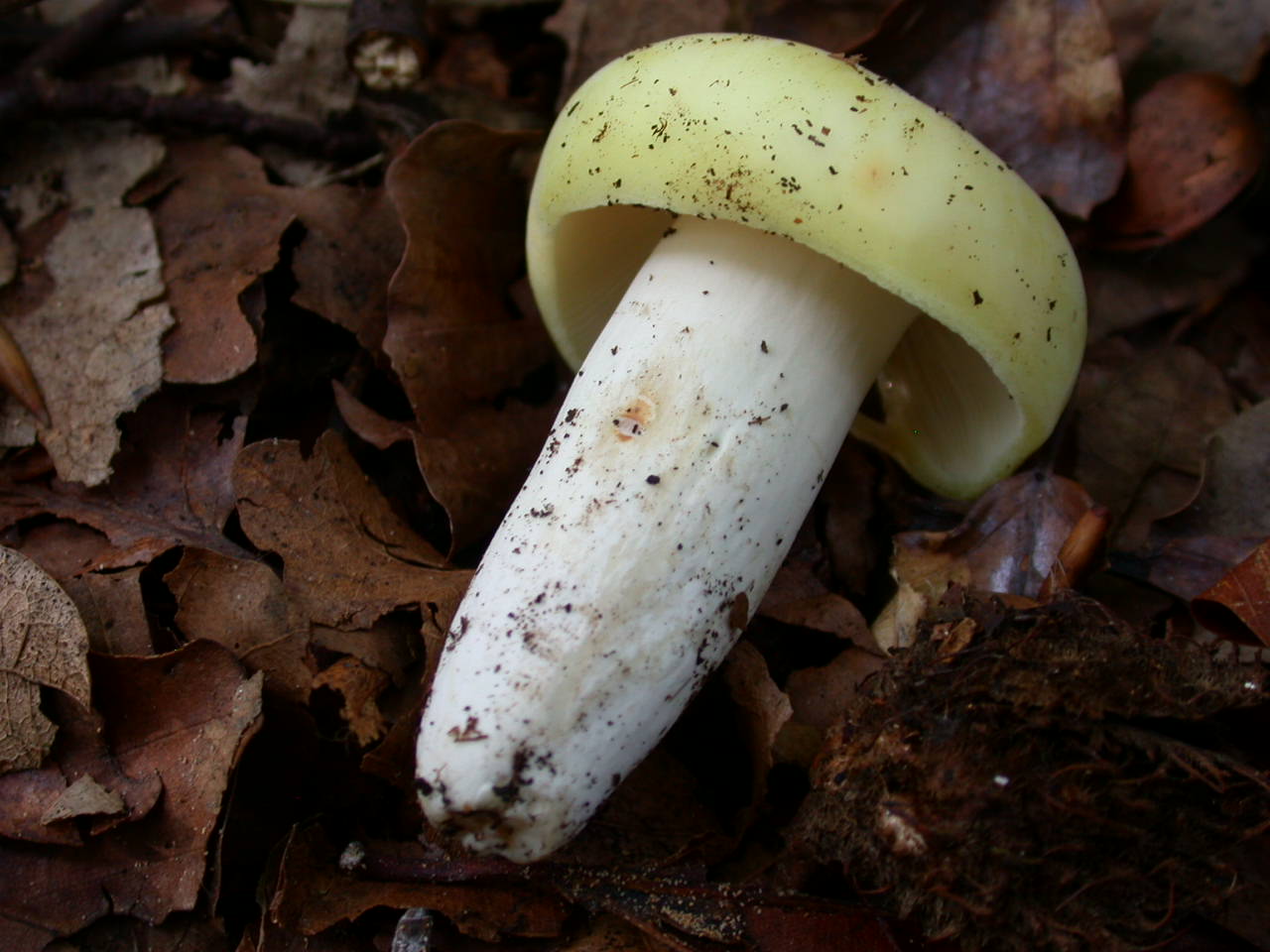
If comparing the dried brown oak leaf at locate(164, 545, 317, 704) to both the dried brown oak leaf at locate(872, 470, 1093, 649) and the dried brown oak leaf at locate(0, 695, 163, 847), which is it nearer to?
the dried brown oak leaf at locate(0, 695, 163, 847)

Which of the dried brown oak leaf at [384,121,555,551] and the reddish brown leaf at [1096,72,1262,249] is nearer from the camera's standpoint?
the dried brown oak leaf at [384,121,555,551]

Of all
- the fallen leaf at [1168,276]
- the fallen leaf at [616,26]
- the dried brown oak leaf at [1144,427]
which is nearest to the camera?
the dried brown oak leaf at [1144,427]

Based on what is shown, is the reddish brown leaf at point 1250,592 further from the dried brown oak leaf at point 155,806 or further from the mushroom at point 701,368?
the dried brown oak leaf at point 155,806

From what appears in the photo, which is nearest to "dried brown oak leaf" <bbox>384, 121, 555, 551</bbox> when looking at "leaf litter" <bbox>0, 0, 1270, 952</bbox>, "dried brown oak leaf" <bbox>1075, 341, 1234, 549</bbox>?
"leaf litter" <bbox>0, 0, 1270, 952</bbox>

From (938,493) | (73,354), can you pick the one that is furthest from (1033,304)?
(73,354)

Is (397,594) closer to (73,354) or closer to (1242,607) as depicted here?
(73,354)

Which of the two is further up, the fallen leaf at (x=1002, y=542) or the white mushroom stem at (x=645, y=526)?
the white mushroom stem at (x=645, y=526)

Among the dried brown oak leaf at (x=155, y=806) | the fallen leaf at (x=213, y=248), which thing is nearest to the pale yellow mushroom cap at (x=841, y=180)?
the fallen leaf at (x=213, y=248)

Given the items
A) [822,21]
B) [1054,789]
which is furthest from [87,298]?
[1054,789]
